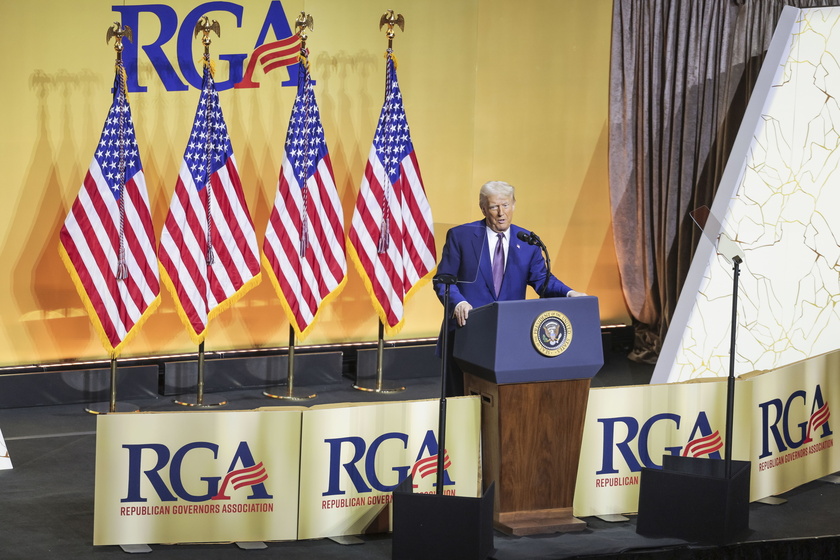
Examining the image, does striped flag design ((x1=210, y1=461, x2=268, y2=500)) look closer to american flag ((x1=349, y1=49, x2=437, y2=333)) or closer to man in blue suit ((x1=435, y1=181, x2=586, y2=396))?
Answer: man in blue suit ((x1=435, y1=181, x2=586, y2=396))

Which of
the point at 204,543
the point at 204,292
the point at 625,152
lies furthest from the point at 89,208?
the point at 625,152

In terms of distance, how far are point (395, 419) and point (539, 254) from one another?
103 centimetres

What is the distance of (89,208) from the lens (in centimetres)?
670

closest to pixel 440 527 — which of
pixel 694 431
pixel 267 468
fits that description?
pixel 267 468

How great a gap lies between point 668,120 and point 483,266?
3.83m

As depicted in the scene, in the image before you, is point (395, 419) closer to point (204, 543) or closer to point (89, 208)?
point (204, 543)

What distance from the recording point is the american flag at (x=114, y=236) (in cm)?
669

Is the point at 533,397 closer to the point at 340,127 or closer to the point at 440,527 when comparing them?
the point at 440,527

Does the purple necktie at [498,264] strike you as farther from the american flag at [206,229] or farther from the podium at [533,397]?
the american flag at [206,229]

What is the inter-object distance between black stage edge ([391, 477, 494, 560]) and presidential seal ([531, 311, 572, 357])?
23.8 inches

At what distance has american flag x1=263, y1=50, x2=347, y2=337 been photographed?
7203 mm

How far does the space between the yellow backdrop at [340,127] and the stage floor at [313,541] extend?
1533mm

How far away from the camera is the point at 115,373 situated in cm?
688

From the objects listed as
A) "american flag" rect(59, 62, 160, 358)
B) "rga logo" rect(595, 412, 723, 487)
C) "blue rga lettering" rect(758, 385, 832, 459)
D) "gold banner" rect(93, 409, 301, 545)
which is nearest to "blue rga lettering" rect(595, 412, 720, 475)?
"rga logo" rect(595, 412, 723, 487)
